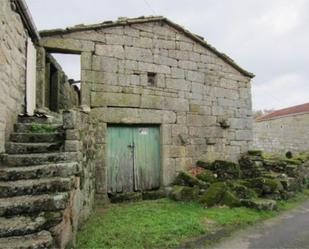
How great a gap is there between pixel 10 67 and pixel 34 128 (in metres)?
1.11

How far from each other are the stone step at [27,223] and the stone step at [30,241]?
0.18 ft

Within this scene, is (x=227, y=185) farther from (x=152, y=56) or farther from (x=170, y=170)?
(x=152, y=56)

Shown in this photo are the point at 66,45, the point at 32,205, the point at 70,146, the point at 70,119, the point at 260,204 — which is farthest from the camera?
the point at 66,45

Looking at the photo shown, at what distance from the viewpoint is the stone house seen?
3.48 meters

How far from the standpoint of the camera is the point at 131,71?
716 centimetres

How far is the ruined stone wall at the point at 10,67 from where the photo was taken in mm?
4199

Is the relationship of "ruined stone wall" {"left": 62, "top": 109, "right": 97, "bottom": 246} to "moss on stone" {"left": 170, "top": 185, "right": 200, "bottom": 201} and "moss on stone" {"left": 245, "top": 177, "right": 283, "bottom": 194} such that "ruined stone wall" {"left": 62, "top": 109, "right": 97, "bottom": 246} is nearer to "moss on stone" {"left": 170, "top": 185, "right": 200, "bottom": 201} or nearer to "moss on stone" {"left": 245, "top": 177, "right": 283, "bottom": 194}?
"moss on stone" {"left": 170, "top": 185, "right": 200, "bottom": 201}

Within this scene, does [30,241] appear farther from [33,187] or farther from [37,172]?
[37,172]

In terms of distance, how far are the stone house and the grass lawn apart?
1.33 feet

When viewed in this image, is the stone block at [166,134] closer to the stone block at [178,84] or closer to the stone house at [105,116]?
the stone house at [105,116]

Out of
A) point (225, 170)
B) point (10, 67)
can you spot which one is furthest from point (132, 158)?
point (10, 67)

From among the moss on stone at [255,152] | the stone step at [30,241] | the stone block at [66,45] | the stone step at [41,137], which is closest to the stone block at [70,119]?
the stone step at [41,137]

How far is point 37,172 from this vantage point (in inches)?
143

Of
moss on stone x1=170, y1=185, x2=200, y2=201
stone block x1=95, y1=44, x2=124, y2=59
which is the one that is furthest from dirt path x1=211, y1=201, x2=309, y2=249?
stone block x1=95, y1=44, x2=124, y2=59
